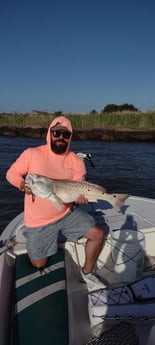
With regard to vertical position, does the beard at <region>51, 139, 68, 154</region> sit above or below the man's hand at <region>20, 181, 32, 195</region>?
above

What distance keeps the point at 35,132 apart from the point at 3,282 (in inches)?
779

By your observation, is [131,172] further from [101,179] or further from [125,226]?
[125,226]

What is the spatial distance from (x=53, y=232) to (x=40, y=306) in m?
0.78

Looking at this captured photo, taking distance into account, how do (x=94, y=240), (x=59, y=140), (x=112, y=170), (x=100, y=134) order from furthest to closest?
(x=100, y=134), (x=112, y=170), (x=94, y=240), (x=59, y=140)

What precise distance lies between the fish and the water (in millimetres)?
3885

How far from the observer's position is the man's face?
3088mm

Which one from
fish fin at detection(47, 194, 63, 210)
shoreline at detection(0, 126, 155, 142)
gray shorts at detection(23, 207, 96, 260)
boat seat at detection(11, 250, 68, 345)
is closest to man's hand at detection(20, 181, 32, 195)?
fish fin at detection(47, 194, 63, 210)

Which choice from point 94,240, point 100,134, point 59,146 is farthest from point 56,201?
point 100,134

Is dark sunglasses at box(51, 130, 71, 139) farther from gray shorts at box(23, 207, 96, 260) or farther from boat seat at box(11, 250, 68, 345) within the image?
boat seat at box(11, 250, 68, 345)

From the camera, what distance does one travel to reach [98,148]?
17625 mm

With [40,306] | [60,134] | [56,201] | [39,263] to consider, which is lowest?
[40,306]

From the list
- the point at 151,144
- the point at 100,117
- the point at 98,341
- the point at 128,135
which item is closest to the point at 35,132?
the point at 100,117

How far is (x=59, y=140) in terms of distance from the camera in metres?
3.12

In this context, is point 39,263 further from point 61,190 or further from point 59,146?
point 59,146
